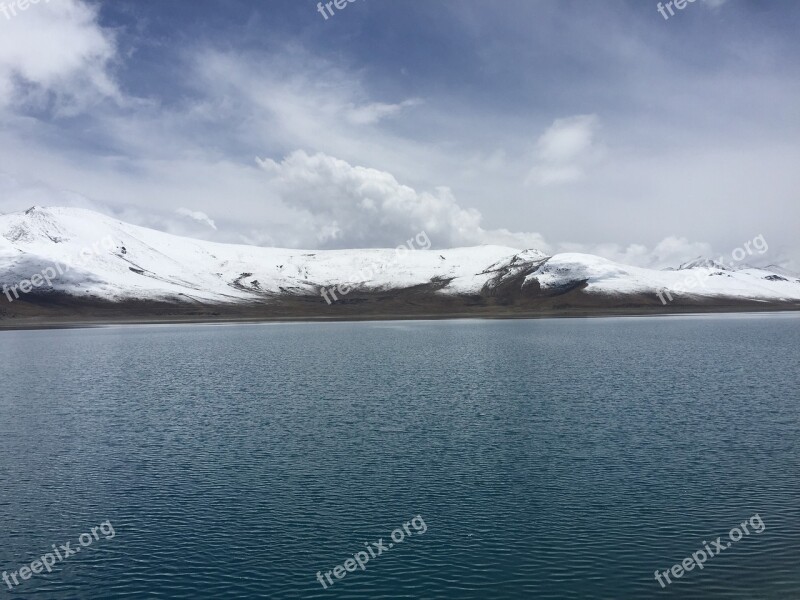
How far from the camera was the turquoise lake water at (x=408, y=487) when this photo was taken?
74.0ft

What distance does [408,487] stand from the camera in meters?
31.4

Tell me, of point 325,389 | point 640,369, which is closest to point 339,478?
point 325,389

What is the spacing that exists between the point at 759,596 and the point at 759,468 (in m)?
14.4

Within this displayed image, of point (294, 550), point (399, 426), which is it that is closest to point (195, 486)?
point (294, 550)

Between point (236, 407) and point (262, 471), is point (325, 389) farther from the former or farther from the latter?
point (262, 471)

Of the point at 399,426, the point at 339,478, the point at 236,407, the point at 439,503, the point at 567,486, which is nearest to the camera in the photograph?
the point at 439,503

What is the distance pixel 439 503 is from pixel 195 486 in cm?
1255

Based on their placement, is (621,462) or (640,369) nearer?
(621,462)

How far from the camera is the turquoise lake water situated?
2255 centimetres

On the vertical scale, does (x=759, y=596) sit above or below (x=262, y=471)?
below

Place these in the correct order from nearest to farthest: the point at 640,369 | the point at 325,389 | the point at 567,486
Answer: the point at 567,486 < the point at 325,389 < the point at 640,369

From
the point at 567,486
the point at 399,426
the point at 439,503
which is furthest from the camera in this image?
the point at 399,426

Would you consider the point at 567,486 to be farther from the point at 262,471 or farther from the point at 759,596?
the point at 262,471

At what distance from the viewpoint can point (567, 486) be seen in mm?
31141
